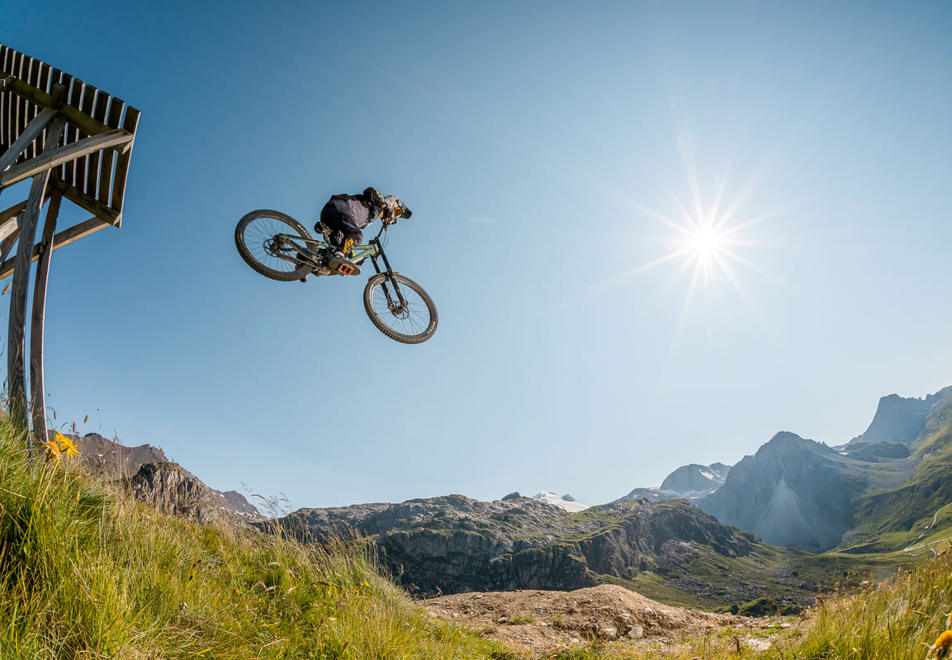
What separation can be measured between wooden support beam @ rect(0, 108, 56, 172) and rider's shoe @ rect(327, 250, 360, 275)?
559cm

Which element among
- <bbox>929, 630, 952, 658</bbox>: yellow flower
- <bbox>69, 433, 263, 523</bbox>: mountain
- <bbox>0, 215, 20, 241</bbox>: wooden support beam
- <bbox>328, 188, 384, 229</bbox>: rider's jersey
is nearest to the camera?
<bbox>929, 630, 952, 658</bbox>: yellow flower

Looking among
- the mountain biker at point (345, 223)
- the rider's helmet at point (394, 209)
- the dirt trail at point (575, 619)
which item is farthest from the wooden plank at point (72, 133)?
the dirt trail at point (575, 619)

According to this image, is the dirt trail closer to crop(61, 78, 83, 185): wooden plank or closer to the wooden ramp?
the wooden ramp

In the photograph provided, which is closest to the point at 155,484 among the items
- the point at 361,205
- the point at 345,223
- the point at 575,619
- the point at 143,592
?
the point at 143,592

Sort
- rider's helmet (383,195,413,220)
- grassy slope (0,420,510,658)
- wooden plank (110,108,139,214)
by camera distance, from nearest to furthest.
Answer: grassy slope (0,420,510,658) → wooden plank (110,108,139,214) → rider's helmet (383,195,413,220)

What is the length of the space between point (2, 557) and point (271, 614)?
2807 mm

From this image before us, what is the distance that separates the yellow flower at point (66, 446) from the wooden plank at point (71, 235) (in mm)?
3373

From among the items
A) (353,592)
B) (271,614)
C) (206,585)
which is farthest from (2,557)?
(353,592)

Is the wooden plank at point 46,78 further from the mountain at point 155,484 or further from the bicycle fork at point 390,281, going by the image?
the bicycle fork at point 390,281

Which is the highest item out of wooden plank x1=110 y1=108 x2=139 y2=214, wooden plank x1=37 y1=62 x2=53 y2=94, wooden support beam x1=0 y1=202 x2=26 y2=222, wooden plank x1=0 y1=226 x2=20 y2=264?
wooden plank x1=37 y1=62 x2=53 y2=94

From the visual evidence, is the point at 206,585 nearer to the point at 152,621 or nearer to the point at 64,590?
the point at 152,621

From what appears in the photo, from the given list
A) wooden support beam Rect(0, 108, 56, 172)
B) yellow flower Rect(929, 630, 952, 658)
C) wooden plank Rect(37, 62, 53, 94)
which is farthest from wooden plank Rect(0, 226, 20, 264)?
yellow flower Rect(929, 630, 952, 658)

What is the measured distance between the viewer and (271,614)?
17.0 feet

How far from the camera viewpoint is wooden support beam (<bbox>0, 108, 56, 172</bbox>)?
16.6 feet
